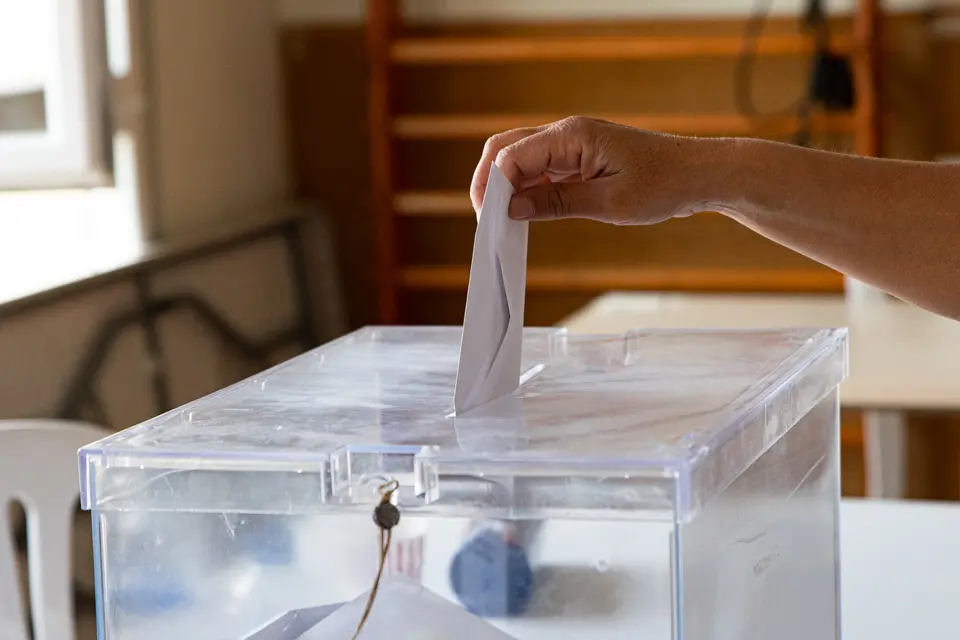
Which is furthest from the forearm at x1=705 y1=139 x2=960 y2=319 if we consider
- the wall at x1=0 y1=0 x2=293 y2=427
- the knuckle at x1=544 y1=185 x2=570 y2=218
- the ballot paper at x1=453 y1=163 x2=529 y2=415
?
the wall at x1=0 y1=0 x2=293 y2=427

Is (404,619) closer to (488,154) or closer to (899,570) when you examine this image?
(488,154)

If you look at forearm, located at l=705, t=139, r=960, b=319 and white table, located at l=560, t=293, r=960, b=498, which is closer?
forearm, located at l=705, t=139, r=960, b=319

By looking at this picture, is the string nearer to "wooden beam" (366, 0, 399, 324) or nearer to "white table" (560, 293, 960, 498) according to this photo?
"white table" (560, 293, 960, 498)

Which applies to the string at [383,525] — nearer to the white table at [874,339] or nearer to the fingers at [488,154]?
the fingers at [488,154]

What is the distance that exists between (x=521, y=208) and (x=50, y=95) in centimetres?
216

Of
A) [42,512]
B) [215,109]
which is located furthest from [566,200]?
[215,109]

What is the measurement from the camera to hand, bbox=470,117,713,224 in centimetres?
A: 87

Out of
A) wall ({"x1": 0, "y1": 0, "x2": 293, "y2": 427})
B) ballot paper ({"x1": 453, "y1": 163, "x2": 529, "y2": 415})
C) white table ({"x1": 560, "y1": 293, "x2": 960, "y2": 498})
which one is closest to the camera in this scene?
ballot paper ({"x1": 453, "y1": 163, "x2": 529, "y2": 415})

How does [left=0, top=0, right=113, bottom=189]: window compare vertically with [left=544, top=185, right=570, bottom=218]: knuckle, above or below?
above

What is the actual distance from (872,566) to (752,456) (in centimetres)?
50

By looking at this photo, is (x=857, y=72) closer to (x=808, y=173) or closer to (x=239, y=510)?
(x=808, y=173)

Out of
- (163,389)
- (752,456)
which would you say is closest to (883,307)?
(163,389)

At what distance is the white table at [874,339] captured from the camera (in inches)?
75.1

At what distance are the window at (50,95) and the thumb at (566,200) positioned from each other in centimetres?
201
